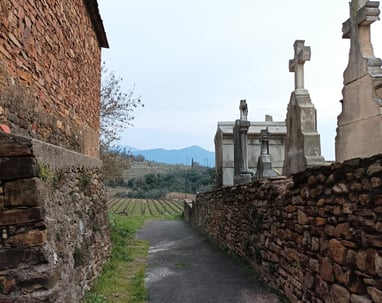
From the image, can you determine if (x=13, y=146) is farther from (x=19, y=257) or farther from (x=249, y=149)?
(x=249, y=149)

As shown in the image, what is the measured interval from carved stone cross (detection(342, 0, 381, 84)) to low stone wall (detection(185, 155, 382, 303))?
154 cm

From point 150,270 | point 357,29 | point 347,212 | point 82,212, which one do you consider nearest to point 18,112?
point 82,212

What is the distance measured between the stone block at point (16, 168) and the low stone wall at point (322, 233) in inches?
108

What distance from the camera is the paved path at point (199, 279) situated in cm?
545

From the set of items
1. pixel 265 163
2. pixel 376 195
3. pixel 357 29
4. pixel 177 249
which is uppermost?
pixel 357 29

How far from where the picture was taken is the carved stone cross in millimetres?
4677

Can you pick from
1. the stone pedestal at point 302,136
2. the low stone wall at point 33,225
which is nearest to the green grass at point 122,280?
the low stone wall at point 33,225

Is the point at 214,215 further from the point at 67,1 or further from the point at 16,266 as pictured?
the point at 16,266

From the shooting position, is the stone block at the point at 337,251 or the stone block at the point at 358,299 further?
the stone block at the point at 337,251

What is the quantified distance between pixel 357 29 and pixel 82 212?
4.64 metres

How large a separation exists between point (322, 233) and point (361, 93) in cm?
189

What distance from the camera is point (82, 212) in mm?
5664

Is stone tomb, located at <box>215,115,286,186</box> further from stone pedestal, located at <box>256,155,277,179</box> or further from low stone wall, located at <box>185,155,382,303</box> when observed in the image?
low stone wall, located at <box>185,155,382,303</box>

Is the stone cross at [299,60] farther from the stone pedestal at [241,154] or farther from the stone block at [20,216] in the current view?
the stone block at [20,216]
